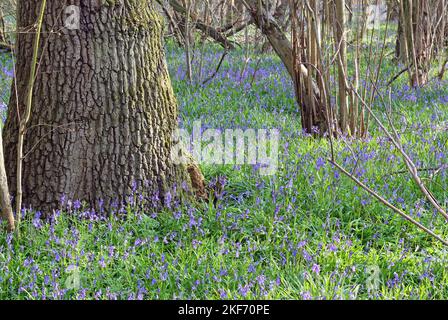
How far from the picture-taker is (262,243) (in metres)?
3.57

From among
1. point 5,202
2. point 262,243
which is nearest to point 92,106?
point 5,202

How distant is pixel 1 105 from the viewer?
21.1 ft

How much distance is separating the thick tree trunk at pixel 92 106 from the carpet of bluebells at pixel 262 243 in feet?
0.55

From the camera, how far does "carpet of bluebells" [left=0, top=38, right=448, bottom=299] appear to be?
311cm

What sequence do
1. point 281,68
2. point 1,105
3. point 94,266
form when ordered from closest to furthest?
1. point 94,266
2. point 1,105
3. point 281,68

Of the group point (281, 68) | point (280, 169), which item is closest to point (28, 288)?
point (280, 169)

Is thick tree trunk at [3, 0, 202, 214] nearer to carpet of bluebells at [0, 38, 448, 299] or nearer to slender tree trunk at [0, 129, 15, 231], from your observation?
carpet of bluebells at [0, 38, 448, 299]

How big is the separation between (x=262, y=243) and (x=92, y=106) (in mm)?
1332

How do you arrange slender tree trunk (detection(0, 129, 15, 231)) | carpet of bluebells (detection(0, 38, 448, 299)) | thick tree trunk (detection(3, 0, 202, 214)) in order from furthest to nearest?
thick tree trunk (detection(3, 0, 202, 214)), slender tree trunk (detection(0, 129, 15, 231)), carpet of bluebells (detection(0, 38, 448, 299))

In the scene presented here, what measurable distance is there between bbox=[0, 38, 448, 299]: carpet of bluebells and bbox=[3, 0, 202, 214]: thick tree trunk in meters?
0.17

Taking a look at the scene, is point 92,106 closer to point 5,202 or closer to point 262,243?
point 5,202

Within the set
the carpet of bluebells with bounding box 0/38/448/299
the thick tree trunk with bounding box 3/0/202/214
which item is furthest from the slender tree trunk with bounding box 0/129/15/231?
the thick tree trunk with bounding box 3/0/202/214

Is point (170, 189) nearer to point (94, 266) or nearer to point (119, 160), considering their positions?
point (119, 160)

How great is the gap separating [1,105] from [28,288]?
12.3ft
